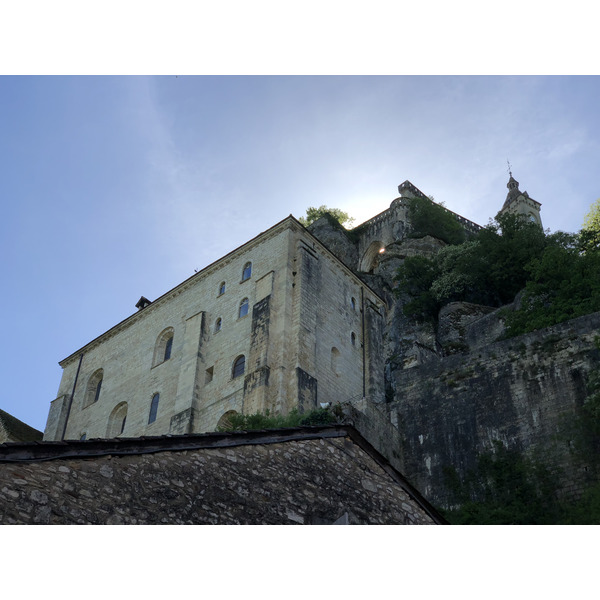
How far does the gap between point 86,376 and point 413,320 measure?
15722mm

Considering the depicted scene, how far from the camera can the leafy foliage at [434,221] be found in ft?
160

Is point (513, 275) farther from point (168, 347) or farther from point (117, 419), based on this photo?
point (117, 419)

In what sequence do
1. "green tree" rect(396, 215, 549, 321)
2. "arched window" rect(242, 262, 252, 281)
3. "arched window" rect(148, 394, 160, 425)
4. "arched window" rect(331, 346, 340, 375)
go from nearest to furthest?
"arched window" rect(331, 346, 340, 375)
"arched window" rect(148, 394, 160, 425)
"arched window" rect(242, 262, 252, 281)
"green tree" rect(396, 215, 549, 321)

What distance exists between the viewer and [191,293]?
1359 inches

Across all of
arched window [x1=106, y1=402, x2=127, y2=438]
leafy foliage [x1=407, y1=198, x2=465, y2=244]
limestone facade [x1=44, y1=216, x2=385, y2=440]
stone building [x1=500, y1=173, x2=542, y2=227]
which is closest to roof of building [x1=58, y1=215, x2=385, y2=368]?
limestone facade [x1=44, y1=216, x2=385, y2=440]

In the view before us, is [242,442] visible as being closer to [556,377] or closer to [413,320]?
[556,377]

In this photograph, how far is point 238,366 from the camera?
96.3 ft

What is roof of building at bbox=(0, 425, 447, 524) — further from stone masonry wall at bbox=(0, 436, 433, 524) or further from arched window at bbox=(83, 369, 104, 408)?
arched window at bbox=(83, 369, 104, 408)

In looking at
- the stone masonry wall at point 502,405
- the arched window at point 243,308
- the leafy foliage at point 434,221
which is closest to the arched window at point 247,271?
the arched window at point 243,308

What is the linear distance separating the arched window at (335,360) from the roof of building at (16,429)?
13592mm

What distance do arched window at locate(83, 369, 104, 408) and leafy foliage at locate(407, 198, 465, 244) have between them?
21.2 metres

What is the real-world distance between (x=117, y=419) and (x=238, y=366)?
7.52 metres

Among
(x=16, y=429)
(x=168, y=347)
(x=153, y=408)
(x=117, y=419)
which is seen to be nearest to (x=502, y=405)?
(x=153, y=408)

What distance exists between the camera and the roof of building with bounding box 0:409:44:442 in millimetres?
33531
